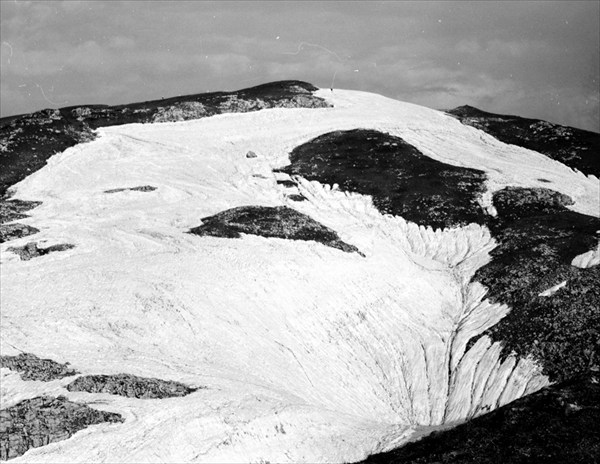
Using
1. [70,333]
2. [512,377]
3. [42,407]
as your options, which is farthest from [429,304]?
[42,407]

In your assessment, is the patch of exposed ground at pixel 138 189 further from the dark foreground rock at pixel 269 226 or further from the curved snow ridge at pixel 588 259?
the curved snow ridge at pixel 588 259

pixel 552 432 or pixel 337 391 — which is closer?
pixel 552 432

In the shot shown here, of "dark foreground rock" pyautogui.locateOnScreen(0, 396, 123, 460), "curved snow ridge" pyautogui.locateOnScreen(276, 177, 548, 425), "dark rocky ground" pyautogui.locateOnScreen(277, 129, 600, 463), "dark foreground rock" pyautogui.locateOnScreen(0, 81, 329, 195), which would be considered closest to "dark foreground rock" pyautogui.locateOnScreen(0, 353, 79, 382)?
"dark foreground rock" pyautogui.locateOnScreen(0, 396, 123, 460)

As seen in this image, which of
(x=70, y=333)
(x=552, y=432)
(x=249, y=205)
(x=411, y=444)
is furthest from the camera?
(x=249, y=205)

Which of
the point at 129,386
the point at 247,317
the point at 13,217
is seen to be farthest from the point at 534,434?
the point at 13,217

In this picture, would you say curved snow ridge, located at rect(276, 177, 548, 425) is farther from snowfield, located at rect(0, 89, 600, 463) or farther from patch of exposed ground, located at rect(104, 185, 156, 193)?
patch of exposed ground, located at rect(104, 185, 156, 193)

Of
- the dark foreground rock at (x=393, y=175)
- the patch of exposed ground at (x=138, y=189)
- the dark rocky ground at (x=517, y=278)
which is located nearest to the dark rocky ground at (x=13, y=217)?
the patch of exposed ground at (x=138, y=189)

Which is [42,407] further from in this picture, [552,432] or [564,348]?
[564,348]
